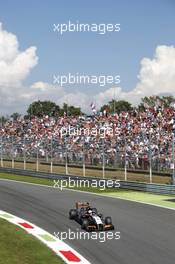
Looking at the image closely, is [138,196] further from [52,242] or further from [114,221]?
[52,242]

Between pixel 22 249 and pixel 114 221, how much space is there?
4573mm

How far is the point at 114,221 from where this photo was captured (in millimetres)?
15367

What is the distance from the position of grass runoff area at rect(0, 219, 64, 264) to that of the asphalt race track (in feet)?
2.80

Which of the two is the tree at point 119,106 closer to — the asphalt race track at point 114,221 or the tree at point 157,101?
the tree at point 157,101

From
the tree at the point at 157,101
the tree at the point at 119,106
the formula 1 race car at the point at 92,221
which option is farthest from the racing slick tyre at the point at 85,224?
the tree at the point at 119,106

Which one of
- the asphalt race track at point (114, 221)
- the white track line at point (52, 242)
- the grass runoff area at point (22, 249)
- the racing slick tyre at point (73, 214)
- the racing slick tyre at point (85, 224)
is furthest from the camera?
the racing slick tyre at point (73, 214)

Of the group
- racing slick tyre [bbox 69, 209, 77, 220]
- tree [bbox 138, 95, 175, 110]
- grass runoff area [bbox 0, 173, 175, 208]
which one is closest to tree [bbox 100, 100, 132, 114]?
tree [bbox 138, 95, 175, 110]

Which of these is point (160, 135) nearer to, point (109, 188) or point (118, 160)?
point (118, 160)

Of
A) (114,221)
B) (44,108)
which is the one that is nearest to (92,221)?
(114,221)

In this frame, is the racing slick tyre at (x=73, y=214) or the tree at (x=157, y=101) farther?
the tree at (x=157, y=101)

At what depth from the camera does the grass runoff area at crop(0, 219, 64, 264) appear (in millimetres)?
10477

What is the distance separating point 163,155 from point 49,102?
83422 millimetres

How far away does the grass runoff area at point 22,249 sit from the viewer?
412 inches

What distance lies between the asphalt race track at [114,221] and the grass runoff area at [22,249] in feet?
2.80
